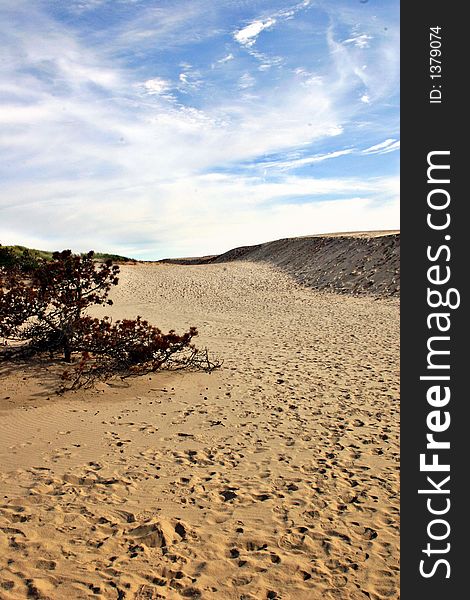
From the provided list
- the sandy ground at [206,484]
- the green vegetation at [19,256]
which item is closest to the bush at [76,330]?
the sandy ground at [206,484]

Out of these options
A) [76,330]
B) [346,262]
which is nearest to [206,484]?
[76,330]

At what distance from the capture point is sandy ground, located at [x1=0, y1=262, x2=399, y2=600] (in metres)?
3.81

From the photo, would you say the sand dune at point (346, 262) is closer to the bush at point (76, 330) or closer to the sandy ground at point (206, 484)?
the sandy ground at point (206, 484)

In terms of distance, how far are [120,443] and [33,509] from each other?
67.7 inches

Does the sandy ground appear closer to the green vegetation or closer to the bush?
the bush

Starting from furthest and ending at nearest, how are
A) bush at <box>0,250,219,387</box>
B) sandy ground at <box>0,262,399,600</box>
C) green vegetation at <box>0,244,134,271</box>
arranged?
1. green vegetation at <box>0,244,134,271</box>
2. bush at <box>0,250,219,387</box>
3. sandy ground at <box>0,262,399,600</box>

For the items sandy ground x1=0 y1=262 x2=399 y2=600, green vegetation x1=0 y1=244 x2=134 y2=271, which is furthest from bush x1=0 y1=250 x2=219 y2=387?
green vegetation x1=0 y1=244 x2=134 y2=271

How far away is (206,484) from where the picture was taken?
17.1ft

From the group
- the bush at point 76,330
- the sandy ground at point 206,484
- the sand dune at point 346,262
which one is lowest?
the sandy ground at point 206,484

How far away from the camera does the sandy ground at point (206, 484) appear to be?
3.81m

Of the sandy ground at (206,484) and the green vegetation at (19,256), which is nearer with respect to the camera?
the sandy ground at (206,484)

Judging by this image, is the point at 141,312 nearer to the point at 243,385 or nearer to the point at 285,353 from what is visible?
the point at 285,353

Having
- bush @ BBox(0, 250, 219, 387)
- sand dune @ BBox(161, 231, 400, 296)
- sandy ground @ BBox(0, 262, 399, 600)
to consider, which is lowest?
sandy ground @ BBox(0, 262, 399, 600)

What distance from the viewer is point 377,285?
83.5 feet
